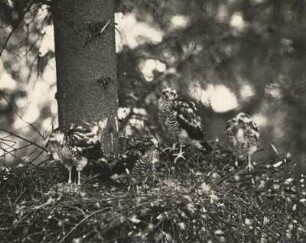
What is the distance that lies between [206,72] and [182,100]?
1.37ft

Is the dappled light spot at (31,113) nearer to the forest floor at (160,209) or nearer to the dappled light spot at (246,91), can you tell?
the forest floor at (160,209)

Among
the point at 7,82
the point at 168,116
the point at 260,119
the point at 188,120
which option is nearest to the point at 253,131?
the point at 188,120

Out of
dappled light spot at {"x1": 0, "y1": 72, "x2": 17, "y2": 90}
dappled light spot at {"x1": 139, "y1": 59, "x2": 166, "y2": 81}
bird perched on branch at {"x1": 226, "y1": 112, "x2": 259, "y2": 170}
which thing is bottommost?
bird perched on branch at {"x1": 226, "y1": 112, "x2": 259, "y2": 170}

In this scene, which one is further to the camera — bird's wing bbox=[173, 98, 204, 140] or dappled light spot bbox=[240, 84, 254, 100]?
dappled light spot bbox=[240, 84, 254, 100]

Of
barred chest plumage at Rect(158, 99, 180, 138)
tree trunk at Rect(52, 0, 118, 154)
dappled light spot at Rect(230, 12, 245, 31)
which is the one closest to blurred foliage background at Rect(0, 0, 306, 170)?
dappled light spot at Rect(230, 12, 245, 31)

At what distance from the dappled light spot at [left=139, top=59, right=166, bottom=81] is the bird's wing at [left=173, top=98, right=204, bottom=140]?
462 millimetres

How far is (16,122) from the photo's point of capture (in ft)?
15.9

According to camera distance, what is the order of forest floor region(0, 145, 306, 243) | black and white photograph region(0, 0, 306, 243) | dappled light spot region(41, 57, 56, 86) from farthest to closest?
dappled light spot region(41, 57, 56, 86), black and white photograph region(0, 0, 306, 243), forest floor region(0, 145, 306, 243)

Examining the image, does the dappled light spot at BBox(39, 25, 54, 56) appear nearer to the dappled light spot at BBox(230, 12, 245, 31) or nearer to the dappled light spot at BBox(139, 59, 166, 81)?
the dappled light spot at BBox(139, 59, 166, 81)

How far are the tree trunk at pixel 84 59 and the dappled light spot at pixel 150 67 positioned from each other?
31.7 inches

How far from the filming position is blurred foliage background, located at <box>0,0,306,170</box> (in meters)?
4.51

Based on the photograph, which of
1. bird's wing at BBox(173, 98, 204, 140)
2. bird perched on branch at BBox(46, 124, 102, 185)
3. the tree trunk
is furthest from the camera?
bird's wing at BBox(173, 98, 204, 140)

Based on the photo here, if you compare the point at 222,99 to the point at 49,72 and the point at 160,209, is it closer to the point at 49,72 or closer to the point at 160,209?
the point at 49,72

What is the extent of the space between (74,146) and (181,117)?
82 cm
